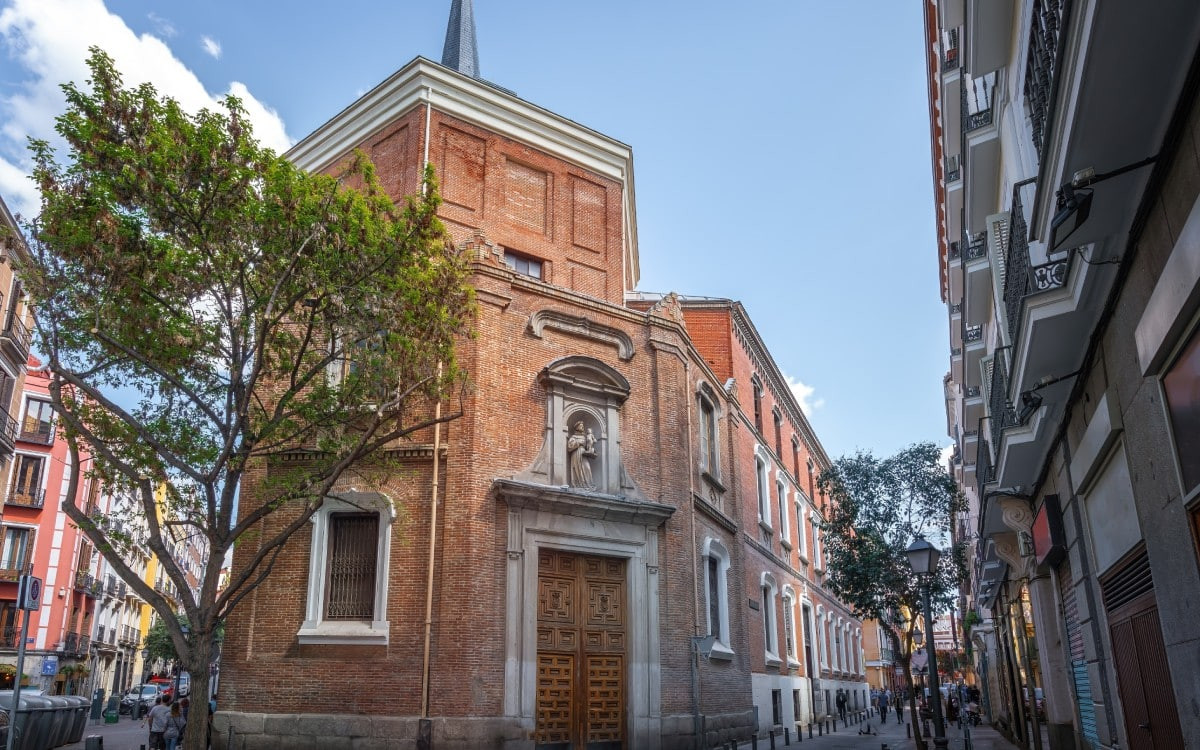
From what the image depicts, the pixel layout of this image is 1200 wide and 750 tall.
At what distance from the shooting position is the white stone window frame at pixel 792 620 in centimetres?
2845

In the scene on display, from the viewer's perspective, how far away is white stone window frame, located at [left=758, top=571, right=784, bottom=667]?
83.9 feet

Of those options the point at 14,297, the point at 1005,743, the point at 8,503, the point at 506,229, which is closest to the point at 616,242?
the point at 506,229

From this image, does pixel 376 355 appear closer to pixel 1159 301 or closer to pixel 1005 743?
pixel 1159 301

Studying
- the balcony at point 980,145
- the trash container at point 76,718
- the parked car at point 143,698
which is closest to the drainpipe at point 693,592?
the balcony at point 980,145

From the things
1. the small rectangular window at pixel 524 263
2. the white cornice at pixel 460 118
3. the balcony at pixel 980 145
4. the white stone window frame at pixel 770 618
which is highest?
the white cornice at pixel 460 118

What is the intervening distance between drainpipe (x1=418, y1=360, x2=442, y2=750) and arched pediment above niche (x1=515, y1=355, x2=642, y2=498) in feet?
5.65

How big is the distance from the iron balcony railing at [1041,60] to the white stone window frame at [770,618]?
19758 millimetres

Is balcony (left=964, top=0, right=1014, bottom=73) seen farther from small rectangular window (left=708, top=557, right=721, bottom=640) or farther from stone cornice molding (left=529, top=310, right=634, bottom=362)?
small rectangular window (left=708, top=557, right=721, bottom=640)

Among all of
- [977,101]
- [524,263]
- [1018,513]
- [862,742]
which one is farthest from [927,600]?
[862,742]

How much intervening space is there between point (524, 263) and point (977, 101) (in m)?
10.1

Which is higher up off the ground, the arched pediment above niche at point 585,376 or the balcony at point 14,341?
the balcony at point 14,341

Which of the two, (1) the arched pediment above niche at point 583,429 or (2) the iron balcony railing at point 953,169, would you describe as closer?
(2) the iron balcony railing at point 953,169

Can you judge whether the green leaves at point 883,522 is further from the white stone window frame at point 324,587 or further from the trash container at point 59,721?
the trash container at point 59,721

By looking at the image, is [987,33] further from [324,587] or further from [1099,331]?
[324,587]
